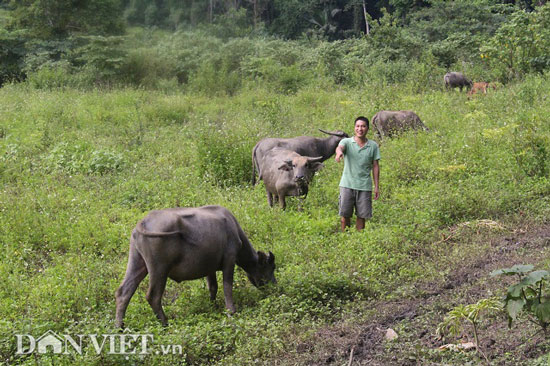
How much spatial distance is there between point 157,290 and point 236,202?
4002 mm

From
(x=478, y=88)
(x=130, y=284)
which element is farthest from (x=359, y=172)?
(x=478, y=88)

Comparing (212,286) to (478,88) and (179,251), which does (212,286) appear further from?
(478,88)

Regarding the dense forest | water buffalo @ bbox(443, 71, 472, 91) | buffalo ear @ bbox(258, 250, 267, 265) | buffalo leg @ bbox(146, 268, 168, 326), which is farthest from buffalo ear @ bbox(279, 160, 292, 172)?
water buffalo @ bbox(443, 71, 472, 91)

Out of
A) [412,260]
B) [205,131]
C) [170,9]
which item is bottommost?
[412,260]

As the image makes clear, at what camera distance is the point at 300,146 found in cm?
1146

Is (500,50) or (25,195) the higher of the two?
(500,50)

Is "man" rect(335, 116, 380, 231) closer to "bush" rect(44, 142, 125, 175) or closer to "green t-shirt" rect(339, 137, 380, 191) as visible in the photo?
"green t-shirt" rect(339, 137, 380, 191)

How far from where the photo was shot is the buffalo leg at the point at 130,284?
604 cm

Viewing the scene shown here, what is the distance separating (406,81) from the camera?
18.1 meters

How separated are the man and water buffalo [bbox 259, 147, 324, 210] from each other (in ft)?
4.17

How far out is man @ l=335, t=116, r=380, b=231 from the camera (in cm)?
823

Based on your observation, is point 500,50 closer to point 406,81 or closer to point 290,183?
point 406,81

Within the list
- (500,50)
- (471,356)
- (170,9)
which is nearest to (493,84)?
(500,50)

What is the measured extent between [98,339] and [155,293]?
2.60 ft
